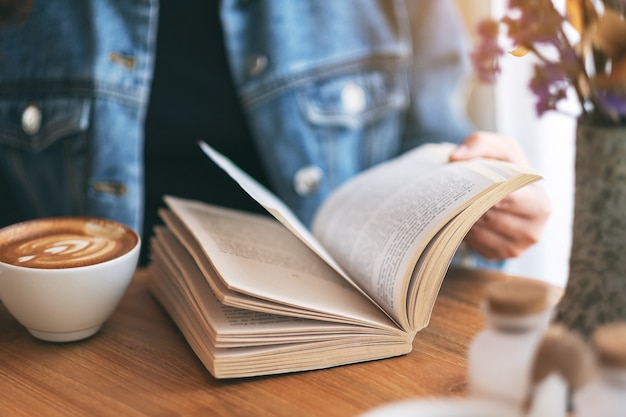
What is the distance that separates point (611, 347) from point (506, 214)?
0.37 metres

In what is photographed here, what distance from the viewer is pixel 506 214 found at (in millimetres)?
699

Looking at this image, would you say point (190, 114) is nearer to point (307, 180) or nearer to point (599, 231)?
point (307, 180)

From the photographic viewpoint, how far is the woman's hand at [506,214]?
0.69m

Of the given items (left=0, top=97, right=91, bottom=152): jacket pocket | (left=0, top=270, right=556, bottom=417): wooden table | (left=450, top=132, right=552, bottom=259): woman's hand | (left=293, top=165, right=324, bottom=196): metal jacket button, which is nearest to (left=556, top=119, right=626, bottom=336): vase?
(left=0, top=270, right=556, bottom=417): wooden table

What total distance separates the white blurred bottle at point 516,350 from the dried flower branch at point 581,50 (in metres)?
0.13

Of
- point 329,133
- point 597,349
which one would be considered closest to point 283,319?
point 597,349

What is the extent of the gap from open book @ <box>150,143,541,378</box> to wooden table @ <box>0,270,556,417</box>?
16 mm

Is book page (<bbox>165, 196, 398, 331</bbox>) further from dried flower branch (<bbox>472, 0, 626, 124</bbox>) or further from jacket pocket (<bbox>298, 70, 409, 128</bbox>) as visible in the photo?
jacket pocket (<bbox>298, 70, 409, 128</bbox>)

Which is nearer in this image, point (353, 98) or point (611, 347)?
point (611, 347)

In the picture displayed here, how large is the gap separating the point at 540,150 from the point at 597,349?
923mm

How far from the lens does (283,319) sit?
1.84 feet

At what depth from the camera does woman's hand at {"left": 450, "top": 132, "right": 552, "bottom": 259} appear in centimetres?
69

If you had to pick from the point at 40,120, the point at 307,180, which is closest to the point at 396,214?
the point at 307,180

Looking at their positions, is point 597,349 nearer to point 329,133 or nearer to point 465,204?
point 465,204
